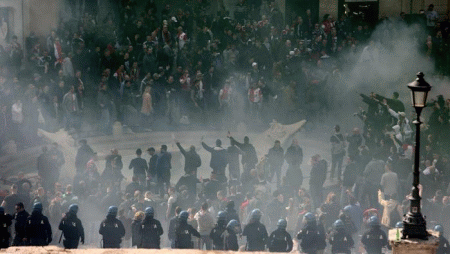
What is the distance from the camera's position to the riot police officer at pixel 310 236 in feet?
78.2

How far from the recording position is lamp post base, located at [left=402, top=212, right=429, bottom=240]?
751 inches

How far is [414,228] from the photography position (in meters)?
19.1

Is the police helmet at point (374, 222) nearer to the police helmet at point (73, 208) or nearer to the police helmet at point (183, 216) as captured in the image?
the police helmet at point (183, 216)

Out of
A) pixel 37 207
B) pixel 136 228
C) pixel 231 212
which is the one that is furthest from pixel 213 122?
pixel 37 207

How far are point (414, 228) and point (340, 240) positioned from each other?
4.79m

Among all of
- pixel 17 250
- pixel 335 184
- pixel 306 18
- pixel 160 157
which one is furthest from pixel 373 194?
pixel 306 18

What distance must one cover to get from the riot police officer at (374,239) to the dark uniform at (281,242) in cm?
152

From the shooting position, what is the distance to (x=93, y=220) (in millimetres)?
26984

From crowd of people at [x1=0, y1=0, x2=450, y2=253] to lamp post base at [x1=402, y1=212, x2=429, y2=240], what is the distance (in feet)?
14.6

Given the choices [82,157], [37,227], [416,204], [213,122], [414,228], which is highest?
[213,122]

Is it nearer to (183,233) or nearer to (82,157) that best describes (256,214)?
(183,233)

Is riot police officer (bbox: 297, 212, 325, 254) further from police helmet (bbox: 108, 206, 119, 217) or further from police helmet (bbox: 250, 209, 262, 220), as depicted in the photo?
police helmet (bbox: 108, 206, 119, 217)

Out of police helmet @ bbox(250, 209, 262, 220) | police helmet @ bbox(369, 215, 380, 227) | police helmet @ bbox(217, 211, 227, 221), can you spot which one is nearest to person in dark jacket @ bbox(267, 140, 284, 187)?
police helmet @ bbox(250, 209, 262, 220)

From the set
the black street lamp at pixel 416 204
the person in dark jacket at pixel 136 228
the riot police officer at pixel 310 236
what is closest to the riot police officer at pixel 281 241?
the riot police officer at pixel 310 236
